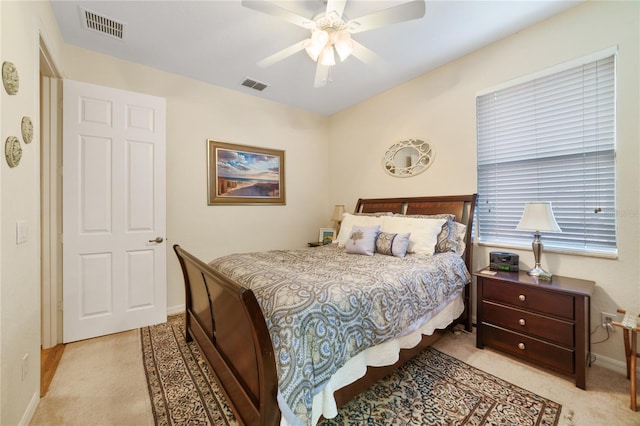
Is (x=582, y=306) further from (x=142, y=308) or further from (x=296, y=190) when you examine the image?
(x=142, y=308)

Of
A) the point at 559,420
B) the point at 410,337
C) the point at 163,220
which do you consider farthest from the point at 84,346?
the point at 559,420

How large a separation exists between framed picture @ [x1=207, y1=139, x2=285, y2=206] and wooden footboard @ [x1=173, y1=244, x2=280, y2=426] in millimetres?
1471

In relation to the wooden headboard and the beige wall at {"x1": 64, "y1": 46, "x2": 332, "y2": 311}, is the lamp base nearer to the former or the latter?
the wooden headboard

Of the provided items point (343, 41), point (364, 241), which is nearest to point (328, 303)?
point (364, 241)

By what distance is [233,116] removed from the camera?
144 inches

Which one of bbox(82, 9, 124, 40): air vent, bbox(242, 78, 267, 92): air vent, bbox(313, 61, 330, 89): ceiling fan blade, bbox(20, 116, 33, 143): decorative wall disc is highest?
bbox(242, 78, 267, 92): air vent

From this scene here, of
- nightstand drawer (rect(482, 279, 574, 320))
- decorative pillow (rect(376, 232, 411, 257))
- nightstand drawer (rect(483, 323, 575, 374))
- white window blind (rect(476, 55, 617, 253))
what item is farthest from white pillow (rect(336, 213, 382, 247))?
nightstand drawer (rect(483, 323, 575, 374))

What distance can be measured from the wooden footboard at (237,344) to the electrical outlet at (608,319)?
2566 mm

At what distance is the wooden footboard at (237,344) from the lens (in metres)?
1.15

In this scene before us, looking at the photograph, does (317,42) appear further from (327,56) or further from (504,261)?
(504,261)

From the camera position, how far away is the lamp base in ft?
6.93

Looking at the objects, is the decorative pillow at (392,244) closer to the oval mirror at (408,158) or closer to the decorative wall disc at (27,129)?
the oval mirror at (408,158)

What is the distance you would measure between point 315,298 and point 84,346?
2.54m

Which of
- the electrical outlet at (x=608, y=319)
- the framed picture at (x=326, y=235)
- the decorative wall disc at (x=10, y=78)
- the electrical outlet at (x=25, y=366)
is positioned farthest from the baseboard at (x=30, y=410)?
the electrical outlet at (x=608, y=319)
